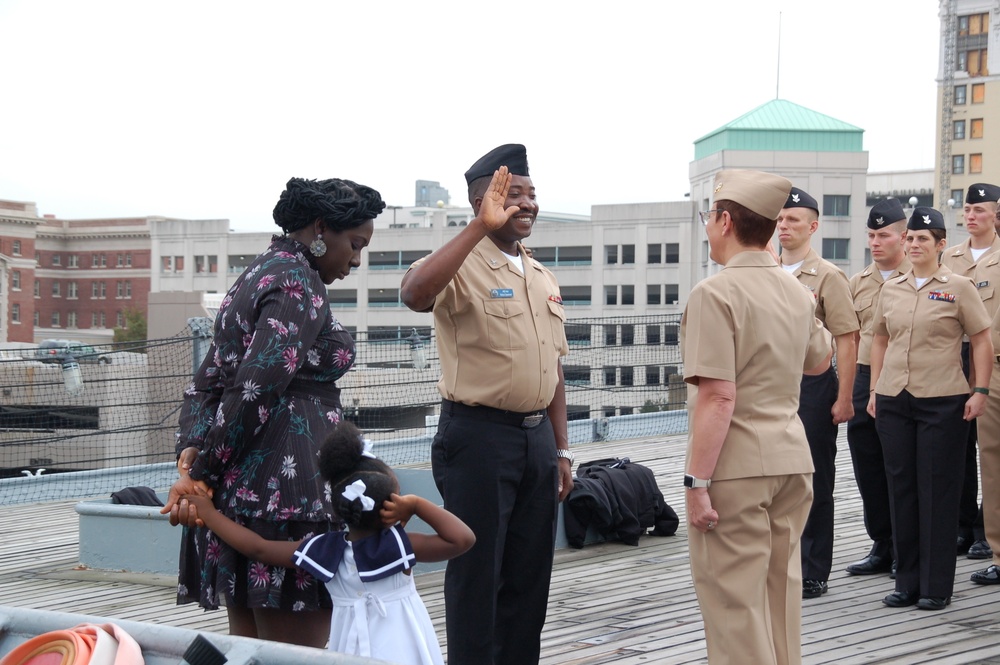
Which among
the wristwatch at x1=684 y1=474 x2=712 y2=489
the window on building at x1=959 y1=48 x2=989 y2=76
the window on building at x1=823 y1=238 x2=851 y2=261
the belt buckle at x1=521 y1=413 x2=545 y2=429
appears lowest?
the wristwatch at x1=684 y1=474 x2=712 y2=489

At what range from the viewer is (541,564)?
3.66m

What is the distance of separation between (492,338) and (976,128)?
289ft

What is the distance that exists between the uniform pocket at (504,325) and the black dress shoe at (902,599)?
246 centimetres

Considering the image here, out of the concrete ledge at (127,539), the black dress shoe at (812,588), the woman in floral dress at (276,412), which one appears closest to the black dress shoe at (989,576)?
the black dress shoe at (812,588)

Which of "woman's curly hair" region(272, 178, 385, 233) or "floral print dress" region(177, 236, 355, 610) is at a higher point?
"woman's curly hair" region(272, 178, 385, 233)

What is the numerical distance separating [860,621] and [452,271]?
2624 millimetres

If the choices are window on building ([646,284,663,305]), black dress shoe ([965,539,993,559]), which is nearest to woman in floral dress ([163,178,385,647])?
black dress shoe ([965,539,993,559])

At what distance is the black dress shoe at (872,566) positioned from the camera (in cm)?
570

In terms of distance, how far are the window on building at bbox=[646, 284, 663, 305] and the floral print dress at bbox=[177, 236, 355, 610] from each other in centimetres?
7326

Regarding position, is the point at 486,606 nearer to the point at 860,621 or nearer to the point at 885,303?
the point at 860,621

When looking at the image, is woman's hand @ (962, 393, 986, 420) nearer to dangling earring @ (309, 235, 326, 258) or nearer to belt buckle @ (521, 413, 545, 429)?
belt buckle @ (521, 413, 545, 429)

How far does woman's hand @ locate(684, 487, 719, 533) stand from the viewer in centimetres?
317

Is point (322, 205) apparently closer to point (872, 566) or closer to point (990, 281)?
point (872, 566)

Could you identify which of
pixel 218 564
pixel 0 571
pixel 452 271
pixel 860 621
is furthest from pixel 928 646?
pixel 0 571
